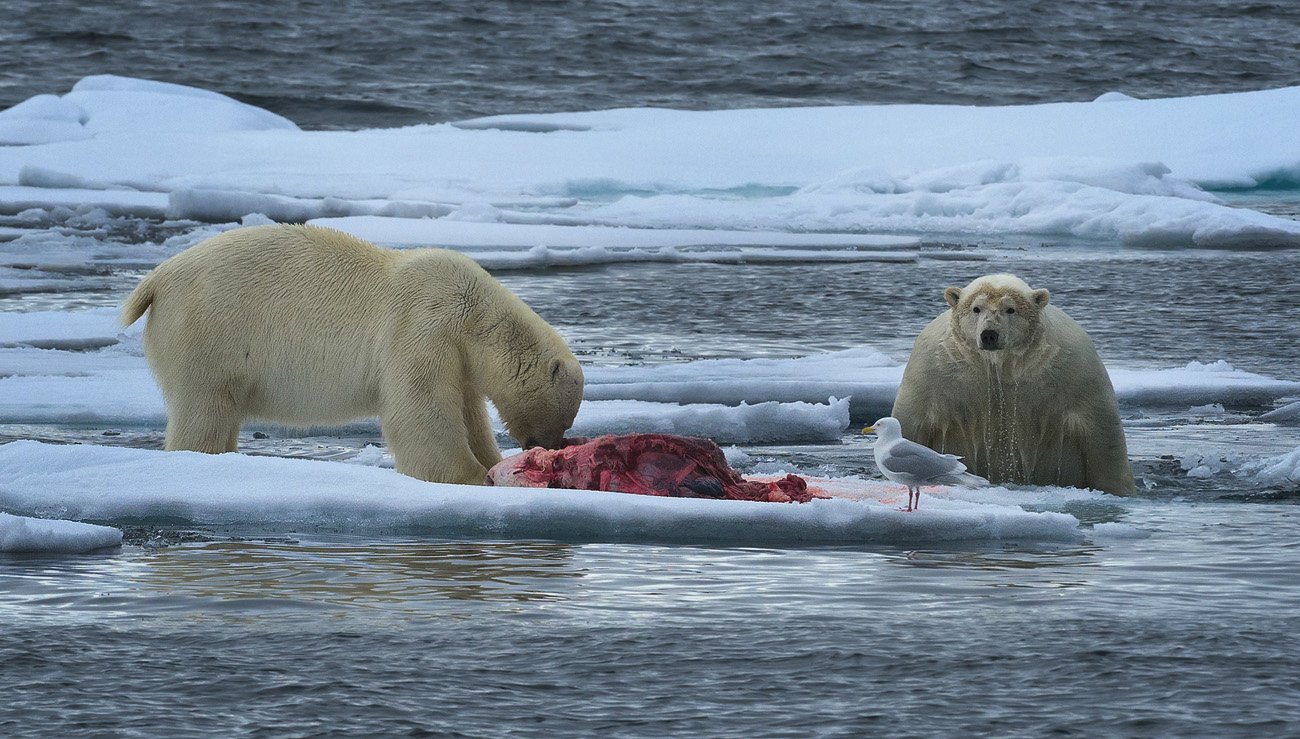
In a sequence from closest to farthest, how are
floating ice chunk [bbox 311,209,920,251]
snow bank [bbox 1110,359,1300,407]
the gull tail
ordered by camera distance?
1. the gull tail
2. snow bank [bbox 1110,359,1300,407]
3. floating ice chunk [bbox 311,209,920,251]

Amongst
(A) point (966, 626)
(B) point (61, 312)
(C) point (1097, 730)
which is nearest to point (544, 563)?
(A) point (966, 626)

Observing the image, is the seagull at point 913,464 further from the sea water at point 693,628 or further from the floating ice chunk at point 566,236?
the floating ice chunk at point 566,236

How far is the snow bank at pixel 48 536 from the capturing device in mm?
4938

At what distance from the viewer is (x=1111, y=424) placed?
21.5ft

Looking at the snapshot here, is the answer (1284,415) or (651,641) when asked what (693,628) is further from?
(1284,415)

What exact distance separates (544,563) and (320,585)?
661mm

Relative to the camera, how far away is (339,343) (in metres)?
6.24

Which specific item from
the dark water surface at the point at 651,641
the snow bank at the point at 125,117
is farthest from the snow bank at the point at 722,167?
the dark water surface at the point at 651,641

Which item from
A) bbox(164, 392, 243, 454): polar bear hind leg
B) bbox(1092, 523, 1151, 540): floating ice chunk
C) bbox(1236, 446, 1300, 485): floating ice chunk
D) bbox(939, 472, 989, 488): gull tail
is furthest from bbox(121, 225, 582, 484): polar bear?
bbox(1236, 446, 1300, 485): floating ice chunk

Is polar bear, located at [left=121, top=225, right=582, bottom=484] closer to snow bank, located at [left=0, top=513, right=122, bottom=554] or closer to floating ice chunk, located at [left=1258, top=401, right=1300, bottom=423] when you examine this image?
snow bank, located at [left=0, top=513, right=122, bottom=554]

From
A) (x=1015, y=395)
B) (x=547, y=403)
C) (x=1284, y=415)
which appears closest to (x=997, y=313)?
(x=1015, y=395)

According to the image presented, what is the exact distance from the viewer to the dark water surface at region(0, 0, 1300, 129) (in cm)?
3381

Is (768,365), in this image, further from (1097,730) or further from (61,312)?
(1097,730)

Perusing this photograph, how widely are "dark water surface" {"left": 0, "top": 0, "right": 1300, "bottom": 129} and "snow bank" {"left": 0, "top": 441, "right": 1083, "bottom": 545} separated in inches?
1003
